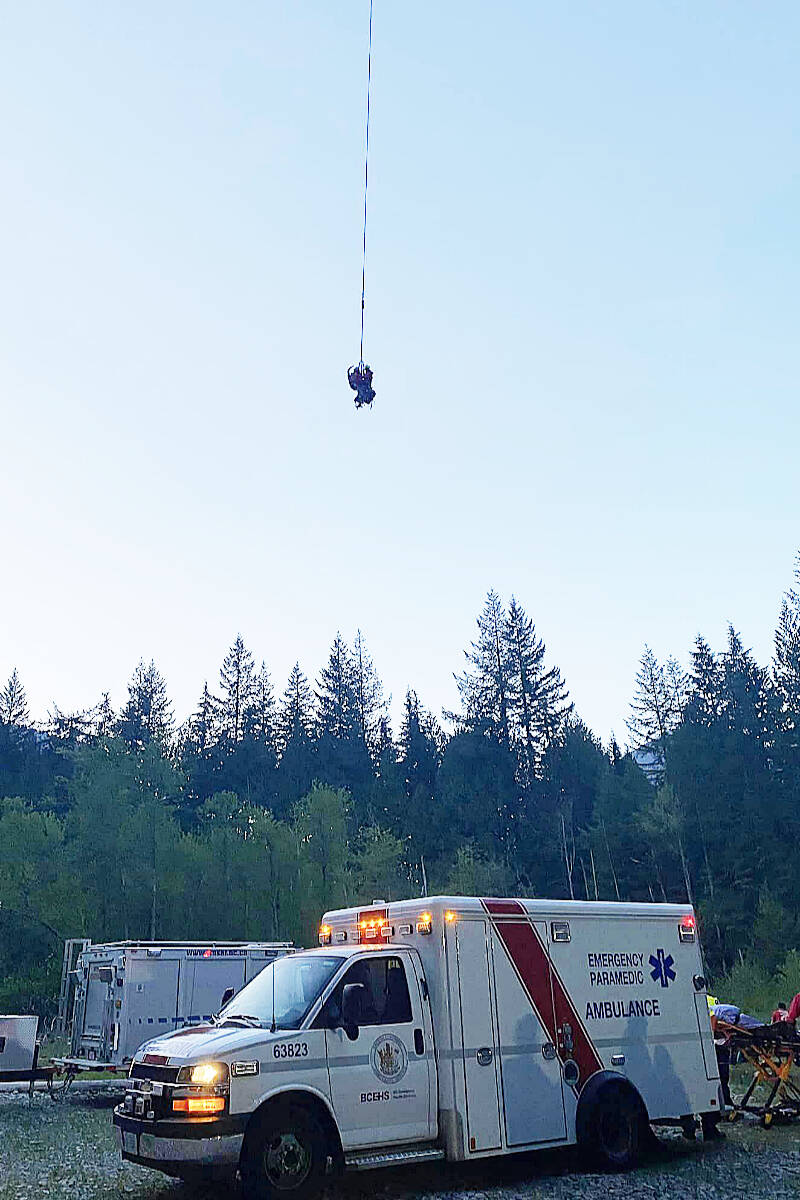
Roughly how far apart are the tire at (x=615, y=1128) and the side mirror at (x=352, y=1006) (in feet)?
8.97

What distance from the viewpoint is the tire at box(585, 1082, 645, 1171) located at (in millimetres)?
10097

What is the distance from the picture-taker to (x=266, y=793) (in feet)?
236

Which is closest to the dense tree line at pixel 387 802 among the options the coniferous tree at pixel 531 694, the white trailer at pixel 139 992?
the coniferous tree at pixel 531 694

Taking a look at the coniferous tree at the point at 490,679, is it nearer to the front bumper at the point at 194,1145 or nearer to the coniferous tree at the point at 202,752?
the coniferous tree at the point at 202,752

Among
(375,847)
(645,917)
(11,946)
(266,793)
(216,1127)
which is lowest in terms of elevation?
(216,1127)

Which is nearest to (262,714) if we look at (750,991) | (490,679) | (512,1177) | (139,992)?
(490,679)

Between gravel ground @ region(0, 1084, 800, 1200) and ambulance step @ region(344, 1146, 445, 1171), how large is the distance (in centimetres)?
31

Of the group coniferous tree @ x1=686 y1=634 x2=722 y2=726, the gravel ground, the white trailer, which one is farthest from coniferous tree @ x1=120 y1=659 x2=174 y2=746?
the gravel ground

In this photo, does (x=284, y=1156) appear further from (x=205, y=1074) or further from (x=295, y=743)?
(x=295, y=743)

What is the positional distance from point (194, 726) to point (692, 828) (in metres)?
38.7

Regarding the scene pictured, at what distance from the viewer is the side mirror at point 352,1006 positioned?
9094mm

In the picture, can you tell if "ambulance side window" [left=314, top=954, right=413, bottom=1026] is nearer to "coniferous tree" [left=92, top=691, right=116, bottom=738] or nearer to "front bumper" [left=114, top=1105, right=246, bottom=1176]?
"front bumper" [left=114, top=1105, right=246, bottom=1176]

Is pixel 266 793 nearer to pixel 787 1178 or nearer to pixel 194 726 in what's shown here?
pixel 194 726

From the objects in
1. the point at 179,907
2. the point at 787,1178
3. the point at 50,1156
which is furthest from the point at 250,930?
the point at 787,1178
